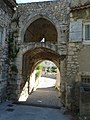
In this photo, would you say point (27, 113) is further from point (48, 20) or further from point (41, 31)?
point (41, 31)

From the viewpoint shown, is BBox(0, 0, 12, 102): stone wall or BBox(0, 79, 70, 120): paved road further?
BBox(0, 0, 12, 102): stone wall

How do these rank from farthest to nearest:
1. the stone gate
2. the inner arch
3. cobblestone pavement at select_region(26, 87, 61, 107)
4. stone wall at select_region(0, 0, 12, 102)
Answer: the inner arch → cobblestone pavement at select_region(26, 87, 61, 107) → the stone gate → stone wall at select_region(0, 0, 12, 102)

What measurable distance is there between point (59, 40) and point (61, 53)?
28.1 inches

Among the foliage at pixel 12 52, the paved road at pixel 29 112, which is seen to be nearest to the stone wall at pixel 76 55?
the paved road at pixel 29 112

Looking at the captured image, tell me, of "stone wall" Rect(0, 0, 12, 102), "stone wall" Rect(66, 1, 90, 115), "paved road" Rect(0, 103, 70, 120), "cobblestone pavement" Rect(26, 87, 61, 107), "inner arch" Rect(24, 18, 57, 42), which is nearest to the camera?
"paved road" Rect(0, 103, 70, 120)

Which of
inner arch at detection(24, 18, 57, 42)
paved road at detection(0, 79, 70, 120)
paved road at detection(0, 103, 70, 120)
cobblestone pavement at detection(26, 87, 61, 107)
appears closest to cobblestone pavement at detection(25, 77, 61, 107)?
cobblestone pavement at detection(26, 87, 61, 107)

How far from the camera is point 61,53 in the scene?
386 inches

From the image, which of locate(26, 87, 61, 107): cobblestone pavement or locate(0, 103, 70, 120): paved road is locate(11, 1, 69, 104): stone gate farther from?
locate(26, 87, 61, 107): cobblestone pavement

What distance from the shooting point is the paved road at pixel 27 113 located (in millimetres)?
7616

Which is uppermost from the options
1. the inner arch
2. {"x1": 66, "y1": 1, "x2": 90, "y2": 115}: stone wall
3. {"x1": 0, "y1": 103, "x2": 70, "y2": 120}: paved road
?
the inner arch

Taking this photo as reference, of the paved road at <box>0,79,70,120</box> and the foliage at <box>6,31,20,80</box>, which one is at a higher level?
the foliage at <box>6,31,20,80</box>

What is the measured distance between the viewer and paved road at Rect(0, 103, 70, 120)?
762 centimetres

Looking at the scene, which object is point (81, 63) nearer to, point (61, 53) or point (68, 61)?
point (68, 61)

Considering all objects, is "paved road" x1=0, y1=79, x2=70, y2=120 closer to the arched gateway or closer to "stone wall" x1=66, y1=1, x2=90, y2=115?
"stone wall" x1=66, y1=1, x2=90, y2=115
